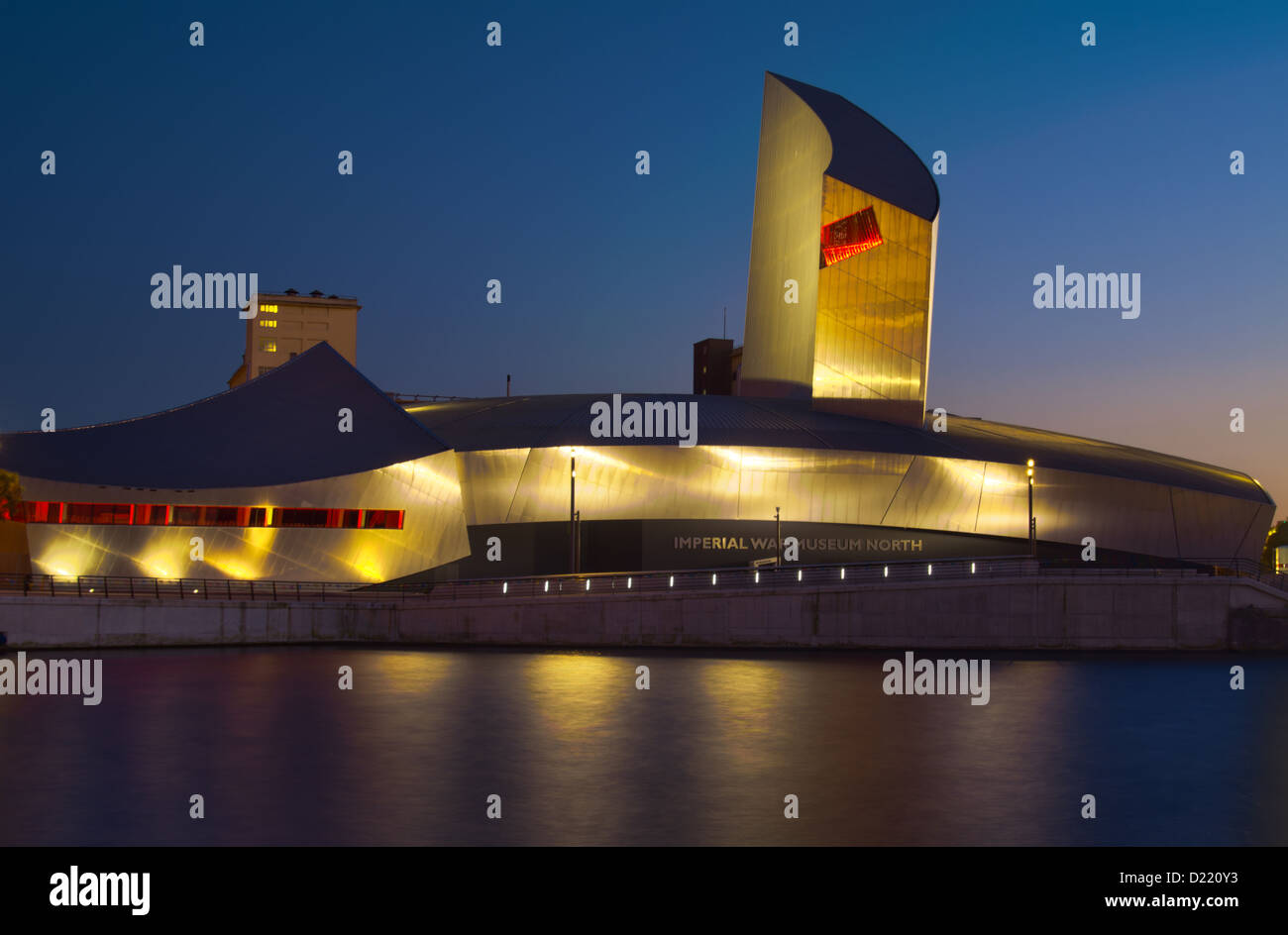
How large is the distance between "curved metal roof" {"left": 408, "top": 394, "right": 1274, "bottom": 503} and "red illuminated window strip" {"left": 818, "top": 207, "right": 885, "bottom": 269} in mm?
8226

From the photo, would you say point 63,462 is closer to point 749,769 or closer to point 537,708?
point 537,708

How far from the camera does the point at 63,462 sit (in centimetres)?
4294

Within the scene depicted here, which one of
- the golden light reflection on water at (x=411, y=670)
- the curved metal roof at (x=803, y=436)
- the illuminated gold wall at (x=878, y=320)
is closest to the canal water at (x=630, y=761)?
the golden light reflection on water at (x=411, y=670)

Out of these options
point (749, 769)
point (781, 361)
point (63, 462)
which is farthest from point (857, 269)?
point (749, 769)

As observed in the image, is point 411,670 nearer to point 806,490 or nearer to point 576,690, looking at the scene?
point 576,690

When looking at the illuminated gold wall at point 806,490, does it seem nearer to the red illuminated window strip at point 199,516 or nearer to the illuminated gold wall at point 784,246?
the red illuminated window strip at point 199,516

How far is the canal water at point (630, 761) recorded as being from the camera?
586 inches

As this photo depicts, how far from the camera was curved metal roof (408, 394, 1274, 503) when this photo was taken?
55.8 meters

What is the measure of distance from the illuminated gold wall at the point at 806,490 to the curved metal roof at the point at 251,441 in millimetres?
6631

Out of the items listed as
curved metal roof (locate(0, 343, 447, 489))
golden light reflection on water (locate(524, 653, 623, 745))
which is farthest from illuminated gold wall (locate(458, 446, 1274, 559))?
golden light reflection on water (locate(524, 653, 623, 745))

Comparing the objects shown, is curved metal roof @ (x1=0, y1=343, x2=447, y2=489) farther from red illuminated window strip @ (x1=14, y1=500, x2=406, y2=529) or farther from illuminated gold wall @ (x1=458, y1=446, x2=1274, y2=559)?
illuminated gold wall @ (x1=458, y1=446, x2=1274, y2=559)

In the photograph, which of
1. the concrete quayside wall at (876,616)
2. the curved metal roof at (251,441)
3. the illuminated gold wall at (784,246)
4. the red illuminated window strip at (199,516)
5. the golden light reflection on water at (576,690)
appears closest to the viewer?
the golden light reflection on water at (576,690)

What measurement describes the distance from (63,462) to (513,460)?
61.7 ft

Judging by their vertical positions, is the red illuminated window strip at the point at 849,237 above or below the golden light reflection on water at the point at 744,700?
above
